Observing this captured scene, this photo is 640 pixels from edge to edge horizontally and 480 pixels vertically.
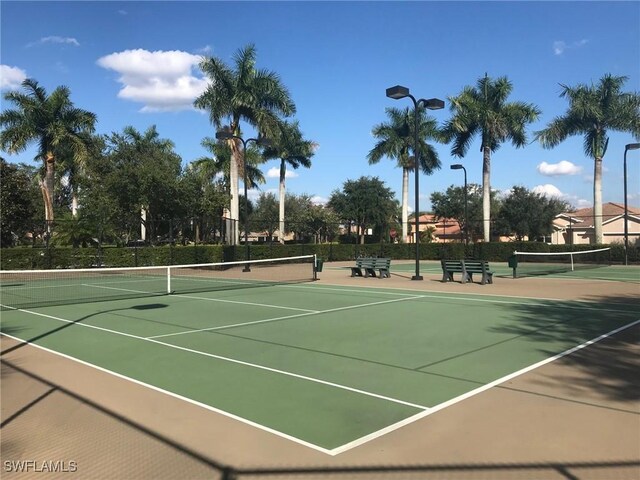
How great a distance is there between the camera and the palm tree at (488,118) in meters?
43.3

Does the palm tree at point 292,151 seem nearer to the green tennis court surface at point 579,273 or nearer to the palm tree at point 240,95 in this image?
the palm tree at point 240,95

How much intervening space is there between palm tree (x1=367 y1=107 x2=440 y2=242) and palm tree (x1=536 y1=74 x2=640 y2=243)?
11.5 metres

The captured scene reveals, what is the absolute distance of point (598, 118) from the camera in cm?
3859

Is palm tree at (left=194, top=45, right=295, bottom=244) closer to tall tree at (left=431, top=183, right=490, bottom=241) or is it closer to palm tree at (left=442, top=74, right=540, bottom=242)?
palm tree at (left=442, top=74, right=540, bottom=242)

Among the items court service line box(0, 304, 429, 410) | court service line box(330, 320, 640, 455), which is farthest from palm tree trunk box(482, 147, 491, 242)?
court service line box(0, 304, 429, 410)

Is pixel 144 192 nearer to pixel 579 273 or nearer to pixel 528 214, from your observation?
pixel 579 273

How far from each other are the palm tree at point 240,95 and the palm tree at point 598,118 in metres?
21.7

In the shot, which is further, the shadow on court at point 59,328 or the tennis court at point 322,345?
the shadow on court at point 59,328

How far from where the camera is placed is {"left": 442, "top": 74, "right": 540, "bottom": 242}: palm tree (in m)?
43.3

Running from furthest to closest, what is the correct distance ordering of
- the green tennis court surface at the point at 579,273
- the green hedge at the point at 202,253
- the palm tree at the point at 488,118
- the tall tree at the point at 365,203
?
Answer: the tall tree at the point at 365,203 → the palm tree at the point at 488,118 → the green hedge at the point at 202,253 → the green tennis court surface at the point at 579,273

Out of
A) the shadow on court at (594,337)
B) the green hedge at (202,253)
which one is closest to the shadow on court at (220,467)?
the shadow on court at (594,337)

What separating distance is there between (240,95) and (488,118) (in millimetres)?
20664

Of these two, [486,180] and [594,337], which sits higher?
[486,180]

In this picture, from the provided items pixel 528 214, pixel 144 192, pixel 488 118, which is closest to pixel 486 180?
pixel 488 118
